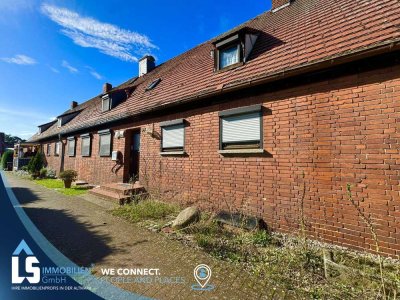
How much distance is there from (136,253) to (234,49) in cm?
651

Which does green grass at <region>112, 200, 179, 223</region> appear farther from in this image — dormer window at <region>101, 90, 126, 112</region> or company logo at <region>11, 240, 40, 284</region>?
dormer window at <region>101, 90, 126, 112</region>

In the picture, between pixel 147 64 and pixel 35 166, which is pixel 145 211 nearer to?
pixel 147 64

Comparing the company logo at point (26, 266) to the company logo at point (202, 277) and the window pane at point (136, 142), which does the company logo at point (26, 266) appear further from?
the window pane at point (136, 142)

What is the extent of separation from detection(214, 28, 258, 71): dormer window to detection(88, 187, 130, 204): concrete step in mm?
5551

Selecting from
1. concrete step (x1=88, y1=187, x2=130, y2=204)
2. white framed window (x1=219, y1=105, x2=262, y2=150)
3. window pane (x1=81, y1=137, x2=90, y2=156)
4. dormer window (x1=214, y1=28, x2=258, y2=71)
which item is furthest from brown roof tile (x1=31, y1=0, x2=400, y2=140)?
window pane (x1=81, y1=137, x2=90, y2=156)

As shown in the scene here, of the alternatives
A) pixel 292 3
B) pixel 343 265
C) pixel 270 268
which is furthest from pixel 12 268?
pixel 292 3

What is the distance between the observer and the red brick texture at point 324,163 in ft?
13.4

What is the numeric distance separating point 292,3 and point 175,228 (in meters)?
9.92

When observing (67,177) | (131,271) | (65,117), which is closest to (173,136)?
(131,271)

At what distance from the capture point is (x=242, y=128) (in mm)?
6270

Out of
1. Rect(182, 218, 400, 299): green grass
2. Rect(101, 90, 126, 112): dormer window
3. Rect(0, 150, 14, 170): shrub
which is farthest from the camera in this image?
Rect(0, 150, 14, 170): shrub

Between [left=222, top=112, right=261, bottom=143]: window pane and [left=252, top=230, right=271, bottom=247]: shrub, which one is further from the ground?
[left=222, top=112, right=261, bottom=143]: window pane

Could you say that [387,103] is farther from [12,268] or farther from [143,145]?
[143,145]

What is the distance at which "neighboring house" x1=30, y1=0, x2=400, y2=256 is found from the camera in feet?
13.8
